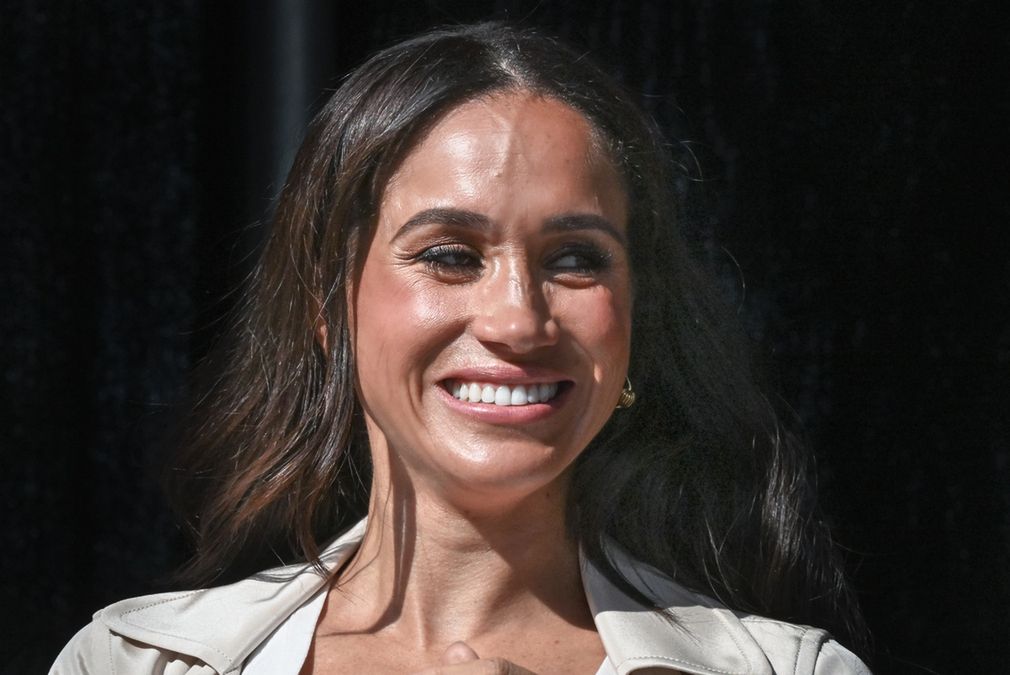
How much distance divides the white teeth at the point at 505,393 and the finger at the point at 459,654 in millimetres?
287

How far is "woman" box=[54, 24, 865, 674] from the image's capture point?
1.72m

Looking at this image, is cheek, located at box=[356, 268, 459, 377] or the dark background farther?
the dark background

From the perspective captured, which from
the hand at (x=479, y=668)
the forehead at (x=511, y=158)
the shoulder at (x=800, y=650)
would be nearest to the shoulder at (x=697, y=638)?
the shoulder at (x=800, y=650)

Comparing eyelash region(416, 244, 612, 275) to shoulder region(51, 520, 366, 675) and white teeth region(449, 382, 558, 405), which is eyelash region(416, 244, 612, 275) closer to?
white teeth region(449, 382, 558, 405)

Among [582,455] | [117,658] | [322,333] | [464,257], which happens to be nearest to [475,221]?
[464,257]

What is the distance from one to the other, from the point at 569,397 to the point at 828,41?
798 millimetres

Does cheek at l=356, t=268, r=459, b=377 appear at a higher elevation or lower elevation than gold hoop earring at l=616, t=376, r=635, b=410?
higher

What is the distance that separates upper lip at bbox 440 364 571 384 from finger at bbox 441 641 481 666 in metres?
0.31

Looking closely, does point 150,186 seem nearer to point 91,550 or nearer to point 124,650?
point 91,550

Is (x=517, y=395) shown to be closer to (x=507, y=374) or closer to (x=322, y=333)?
(x=507, y=374)

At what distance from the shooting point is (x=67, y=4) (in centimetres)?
222

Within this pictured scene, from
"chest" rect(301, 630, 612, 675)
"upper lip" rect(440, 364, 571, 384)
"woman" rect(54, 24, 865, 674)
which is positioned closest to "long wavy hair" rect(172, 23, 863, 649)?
"woman" rect(54, 24, 865, 674)

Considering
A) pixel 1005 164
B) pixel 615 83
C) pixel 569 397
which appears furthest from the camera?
pixel 1005 164

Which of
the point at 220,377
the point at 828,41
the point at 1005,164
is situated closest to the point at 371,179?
the point at 220,377
